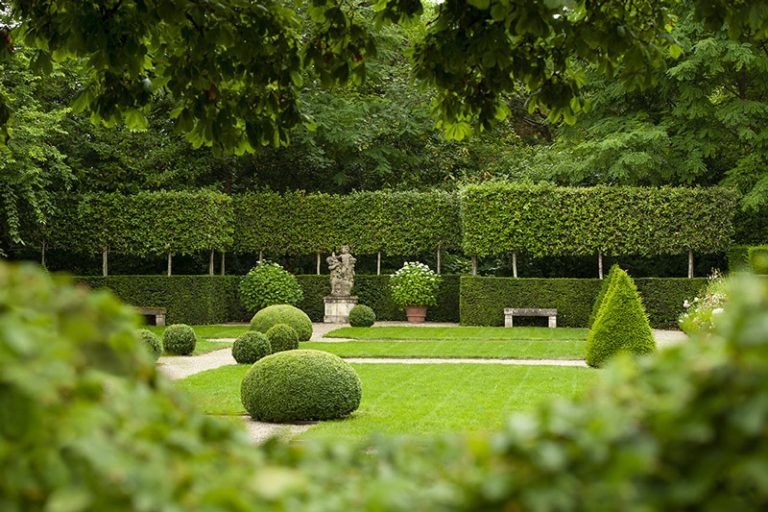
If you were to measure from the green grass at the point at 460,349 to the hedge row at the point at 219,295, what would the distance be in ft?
22.3

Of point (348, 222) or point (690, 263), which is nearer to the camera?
point (690, 263)

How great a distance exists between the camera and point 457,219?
85.0ft

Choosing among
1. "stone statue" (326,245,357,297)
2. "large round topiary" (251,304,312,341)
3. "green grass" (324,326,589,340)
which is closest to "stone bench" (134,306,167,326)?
"stone statue" (326,245,357,297)

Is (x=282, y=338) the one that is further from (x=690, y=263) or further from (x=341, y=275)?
(x=690, y=263)

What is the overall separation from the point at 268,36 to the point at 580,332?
654 inches

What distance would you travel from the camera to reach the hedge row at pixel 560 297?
2308 centimetres

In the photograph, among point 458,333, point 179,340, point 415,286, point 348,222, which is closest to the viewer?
point 179,340

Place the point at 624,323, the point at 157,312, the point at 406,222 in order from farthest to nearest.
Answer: the point at 406,222, the point at 157,312, the point at 624,323

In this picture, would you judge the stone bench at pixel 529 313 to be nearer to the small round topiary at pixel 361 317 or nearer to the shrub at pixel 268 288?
the small round topiary at pixel 361 317

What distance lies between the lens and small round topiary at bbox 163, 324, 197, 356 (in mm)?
16031

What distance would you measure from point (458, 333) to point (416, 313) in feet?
14.2

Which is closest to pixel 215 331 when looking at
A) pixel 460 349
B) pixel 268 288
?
pixel 268 288

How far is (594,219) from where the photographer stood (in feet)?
78.7

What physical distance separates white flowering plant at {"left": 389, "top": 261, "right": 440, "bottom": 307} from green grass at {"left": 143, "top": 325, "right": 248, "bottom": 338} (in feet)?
15.0
